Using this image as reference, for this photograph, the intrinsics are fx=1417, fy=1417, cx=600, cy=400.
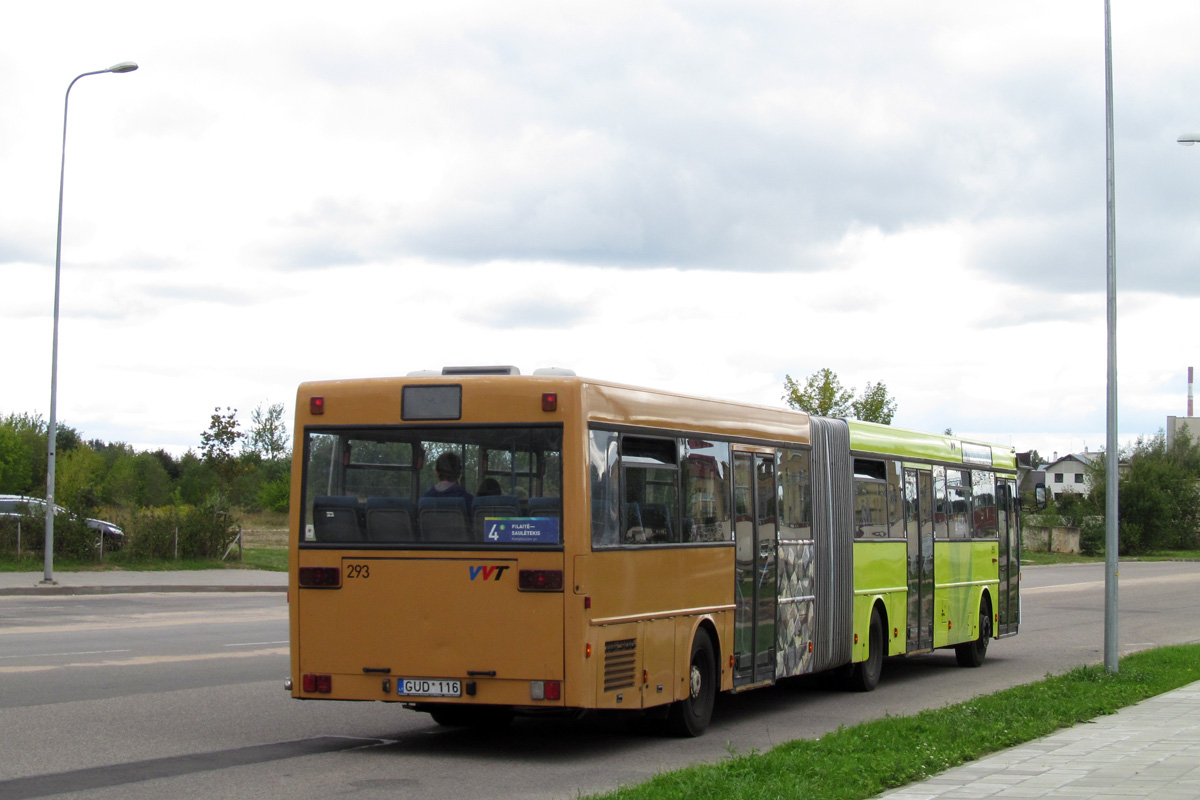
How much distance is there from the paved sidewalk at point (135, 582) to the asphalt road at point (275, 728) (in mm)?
7470

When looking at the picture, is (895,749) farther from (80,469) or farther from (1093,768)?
(80,469)

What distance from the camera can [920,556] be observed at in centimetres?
1761

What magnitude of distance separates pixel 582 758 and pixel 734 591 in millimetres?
2579

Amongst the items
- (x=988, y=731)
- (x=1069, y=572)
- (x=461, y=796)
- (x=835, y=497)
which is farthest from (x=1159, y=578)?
(x=461, y=796)

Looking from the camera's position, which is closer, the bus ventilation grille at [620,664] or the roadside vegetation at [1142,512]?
the bus ventilation grille at [620,664]

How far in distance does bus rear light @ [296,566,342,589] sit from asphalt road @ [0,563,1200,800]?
48.8 inches

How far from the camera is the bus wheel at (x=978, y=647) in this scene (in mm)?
19297

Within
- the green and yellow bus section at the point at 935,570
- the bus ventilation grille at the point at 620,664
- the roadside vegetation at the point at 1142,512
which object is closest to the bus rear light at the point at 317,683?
the bus ventilation grille at the point at 620,664

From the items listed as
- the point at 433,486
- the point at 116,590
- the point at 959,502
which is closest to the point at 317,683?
the point at 433,486

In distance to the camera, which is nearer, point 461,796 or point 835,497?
point 461,796

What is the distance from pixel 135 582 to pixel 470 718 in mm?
21059

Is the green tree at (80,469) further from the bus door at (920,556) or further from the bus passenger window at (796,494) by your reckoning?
the bus passenger window at (796,494)

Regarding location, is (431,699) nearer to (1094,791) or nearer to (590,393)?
(590,393)

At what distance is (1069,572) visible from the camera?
52562mm
